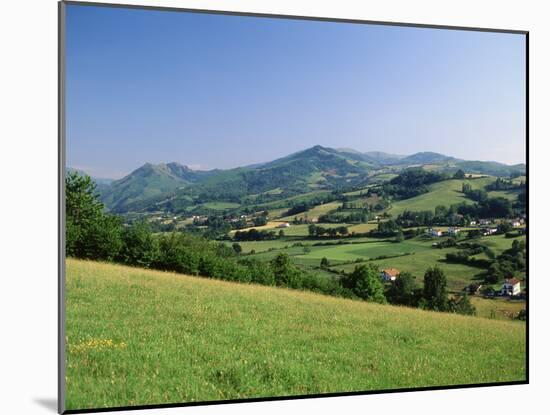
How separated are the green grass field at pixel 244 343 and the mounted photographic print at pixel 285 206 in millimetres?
21

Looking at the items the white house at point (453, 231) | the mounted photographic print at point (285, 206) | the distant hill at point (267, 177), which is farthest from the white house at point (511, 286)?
the distant hill at point (267, 177)

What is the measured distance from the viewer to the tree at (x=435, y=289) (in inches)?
338

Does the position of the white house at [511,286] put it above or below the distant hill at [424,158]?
below

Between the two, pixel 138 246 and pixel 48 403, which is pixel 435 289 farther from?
pixel 48 403

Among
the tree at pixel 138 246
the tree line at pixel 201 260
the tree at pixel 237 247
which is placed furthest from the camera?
the tree at pixel 237 247

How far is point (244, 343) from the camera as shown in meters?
7.53

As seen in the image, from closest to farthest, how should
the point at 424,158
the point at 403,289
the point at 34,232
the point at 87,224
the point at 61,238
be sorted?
the point at 61,238, the point at 34,232, the point at 87,224, the point at 424,158, the point at 403,289

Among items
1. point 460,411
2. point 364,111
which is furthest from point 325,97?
point 460,411

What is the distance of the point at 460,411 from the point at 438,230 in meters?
2.07

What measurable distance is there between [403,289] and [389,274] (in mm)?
259

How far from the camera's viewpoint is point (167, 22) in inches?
296

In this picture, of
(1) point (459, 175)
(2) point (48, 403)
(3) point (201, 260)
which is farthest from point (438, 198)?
(2) point (48, 403)

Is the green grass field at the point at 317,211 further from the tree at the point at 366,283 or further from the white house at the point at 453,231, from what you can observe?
the white house at the point at 453,231

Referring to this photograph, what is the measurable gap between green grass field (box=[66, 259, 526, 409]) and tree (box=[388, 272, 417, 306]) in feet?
0.42
